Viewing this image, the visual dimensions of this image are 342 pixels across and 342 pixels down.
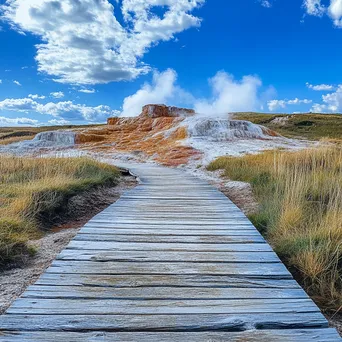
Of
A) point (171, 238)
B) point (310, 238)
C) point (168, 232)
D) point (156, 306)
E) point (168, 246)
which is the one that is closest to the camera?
point (156, 306)

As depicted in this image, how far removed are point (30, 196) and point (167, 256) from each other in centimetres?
361

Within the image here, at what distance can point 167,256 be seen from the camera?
126 inches

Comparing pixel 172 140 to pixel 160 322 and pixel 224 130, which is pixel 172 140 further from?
pixel 160 322

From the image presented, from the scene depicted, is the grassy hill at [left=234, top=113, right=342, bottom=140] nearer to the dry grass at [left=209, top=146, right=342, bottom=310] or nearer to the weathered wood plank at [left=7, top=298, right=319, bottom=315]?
the dry grass at [left=209, top=146, right=342, bottom=310]

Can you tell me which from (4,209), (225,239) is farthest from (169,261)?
(4,209)

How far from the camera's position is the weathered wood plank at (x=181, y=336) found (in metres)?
1.89

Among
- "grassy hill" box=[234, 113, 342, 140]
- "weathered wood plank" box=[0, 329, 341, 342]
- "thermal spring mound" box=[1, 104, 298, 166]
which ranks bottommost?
"weathered wood plank" box=[0, 329, 341, 342]

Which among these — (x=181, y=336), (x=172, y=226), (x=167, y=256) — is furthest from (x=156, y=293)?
(x=172, y=226)

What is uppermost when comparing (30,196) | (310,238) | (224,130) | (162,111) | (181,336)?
(162,111)

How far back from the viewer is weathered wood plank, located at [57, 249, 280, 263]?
10.2ft

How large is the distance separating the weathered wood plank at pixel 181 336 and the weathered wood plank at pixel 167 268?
2.71 feet

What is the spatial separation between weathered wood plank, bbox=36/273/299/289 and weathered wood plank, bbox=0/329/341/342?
603mm

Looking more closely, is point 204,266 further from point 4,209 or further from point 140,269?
point 4,209

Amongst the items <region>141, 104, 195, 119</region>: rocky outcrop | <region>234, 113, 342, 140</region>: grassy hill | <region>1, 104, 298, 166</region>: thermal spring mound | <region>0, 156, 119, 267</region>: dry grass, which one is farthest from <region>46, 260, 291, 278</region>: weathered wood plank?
<region>234, 113, 342, 140</region>: grassy hill
